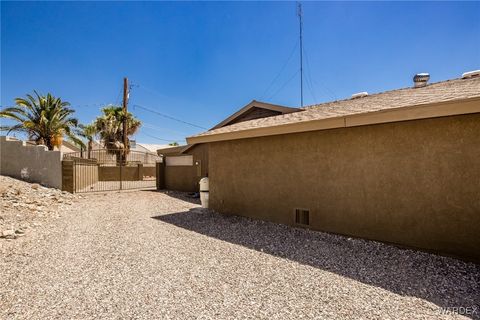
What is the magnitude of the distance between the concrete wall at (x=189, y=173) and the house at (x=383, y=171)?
7121 mm

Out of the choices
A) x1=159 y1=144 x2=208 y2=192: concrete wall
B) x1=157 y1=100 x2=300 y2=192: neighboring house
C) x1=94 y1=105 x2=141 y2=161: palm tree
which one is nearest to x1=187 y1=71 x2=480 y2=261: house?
x1=157 y1=100 x2=300 y2=192: neighboring house

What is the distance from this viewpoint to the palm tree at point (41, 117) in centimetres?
1585

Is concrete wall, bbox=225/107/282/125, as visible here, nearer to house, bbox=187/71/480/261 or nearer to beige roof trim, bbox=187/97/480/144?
house, bbox=187/71/480/261

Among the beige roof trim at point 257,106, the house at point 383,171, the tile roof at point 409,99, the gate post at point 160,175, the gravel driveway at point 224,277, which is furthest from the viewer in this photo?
the gate post at point 160,175

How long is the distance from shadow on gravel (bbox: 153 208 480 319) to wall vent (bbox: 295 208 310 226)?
0.78ft

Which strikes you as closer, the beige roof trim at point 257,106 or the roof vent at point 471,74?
the roof vent at point 471,74

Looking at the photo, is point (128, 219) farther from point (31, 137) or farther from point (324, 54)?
point (31, 137)

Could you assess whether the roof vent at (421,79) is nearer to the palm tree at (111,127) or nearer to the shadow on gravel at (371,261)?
the shadow on gravel at (371,261)

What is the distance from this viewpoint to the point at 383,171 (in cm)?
513

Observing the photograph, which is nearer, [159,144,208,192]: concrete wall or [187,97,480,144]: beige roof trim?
[187,97,480,144]: beige roof trim

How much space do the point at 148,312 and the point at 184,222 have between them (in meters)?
4.82

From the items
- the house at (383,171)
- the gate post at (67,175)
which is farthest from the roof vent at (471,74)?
the gate post at (67,175)

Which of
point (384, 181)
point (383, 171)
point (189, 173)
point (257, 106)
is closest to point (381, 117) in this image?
point (383, 171)

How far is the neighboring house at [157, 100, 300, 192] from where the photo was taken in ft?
41.5
